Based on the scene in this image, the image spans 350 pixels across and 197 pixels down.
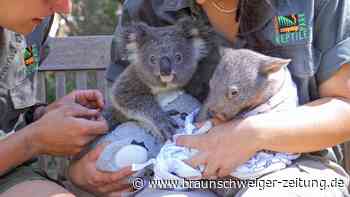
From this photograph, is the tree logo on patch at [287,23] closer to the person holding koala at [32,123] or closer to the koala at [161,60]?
the koala at [161,60]

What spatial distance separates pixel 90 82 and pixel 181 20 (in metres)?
0.92

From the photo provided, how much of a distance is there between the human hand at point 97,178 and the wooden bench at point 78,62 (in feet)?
2.25

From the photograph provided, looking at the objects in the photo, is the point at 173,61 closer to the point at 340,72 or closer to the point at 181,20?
the point at 181,20

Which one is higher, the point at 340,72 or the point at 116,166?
the point at 340,72

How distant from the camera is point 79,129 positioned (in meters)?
2.53

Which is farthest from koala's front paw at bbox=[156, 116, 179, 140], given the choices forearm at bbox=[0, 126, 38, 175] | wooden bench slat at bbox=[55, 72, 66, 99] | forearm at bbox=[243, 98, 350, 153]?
wooden bench slat at bbox=[55, 72, 66, 99]

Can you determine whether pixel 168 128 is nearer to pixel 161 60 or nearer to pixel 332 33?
pixel 161 60

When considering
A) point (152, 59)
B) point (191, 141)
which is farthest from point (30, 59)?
point (191, 141)

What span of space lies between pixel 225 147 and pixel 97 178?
56 cm

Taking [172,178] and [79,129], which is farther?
[79,129]

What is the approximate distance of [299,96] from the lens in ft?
7.91

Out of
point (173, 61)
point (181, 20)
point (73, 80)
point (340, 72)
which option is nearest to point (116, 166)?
point (173, 61)

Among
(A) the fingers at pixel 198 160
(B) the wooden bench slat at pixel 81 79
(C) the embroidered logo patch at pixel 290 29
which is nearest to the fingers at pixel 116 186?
(A) the fingers at pixel 198 160

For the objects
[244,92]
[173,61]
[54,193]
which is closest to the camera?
[244,92]
